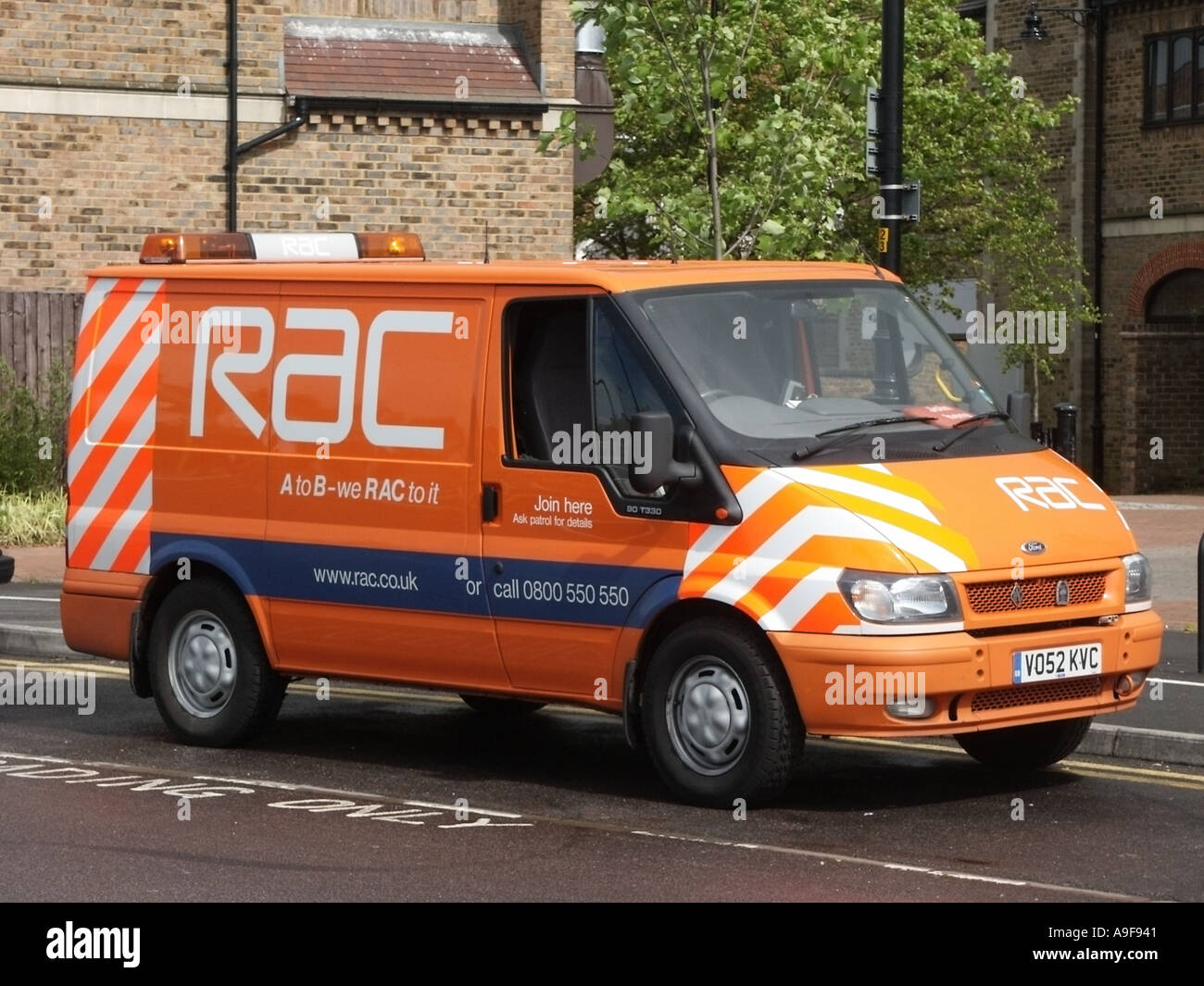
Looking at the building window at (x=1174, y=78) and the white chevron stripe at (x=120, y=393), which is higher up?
the building window at (x=1174, y=78)

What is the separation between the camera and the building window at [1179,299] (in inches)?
1385

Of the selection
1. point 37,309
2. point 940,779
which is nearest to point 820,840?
point 940,779

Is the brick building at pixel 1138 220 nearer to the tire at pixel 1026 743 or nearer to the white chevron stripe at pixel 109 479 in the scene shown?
the tire at pixel 1026 743

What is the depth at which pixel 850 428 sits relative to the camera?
9.17 m

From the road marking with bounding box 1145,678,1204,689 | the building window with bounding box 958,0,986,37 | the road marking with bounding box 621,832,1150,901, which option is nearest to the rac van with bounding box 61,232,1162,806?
the road marking with bounding box 621,832,1150,901

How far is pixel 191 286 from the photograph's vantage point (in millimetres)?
10773

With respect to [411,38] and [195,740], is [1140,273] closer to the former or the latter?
[411,38]

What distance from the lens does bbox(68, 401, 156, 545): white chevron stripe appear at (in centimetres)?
1089

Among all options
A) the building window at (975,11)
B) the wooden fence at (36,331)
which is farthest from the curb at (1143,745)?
the building window at (975,11)

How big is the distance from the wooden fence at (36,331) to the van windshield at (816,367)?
1522cm

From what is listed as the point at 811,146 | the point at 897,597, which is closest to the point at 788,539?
the point at 897,597

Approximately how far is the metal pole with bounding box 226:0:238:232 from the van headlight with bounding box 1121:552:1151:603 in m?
16.8

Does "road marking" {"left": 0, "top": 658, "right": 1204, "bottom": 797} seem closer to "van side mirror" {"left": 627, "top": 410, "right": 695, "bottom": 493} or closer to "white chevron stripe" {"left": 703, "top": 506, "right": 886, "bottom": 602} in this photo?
"white chevron stripe" {"left": 703, "top": 506, "right": 886, "bottom": 602}

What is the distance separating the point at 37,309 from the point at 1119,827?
1706 centimetres
